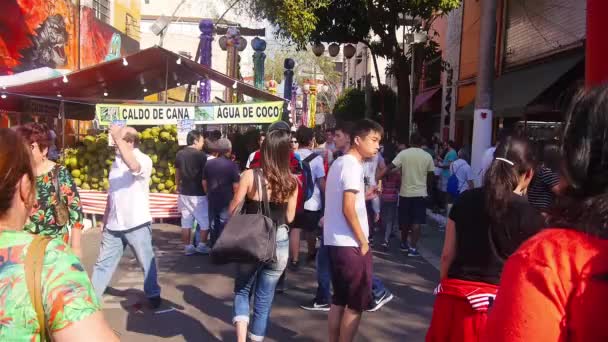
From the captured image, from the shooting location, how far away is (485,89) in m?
8.20

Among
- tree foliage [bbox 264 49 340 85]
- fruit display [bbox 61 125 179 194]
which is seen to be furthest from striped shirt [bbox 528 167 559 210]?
tree foliage [bbox 264 49 340 85]

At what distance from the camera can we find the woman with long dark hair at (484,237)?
2.88 m

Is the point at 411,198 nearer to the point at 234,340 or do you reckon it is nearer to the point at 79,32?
the point at 234,340

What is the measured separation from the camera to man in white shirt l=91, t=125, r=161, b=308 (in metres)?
5.54

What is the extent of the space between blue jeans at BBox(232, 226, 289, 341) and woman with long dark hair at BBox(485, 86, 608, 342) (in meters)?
3.19

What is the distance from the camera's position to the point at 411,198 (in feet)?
29.0

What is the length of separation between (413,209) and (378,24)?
7.81 m

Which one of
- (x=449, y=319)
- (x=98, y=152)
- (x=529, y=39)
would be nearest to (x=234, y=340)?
(x=449, y=319)

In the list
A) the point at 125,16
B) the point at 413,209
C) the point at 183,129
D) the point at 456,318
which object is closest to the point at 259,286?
the point at 456,318

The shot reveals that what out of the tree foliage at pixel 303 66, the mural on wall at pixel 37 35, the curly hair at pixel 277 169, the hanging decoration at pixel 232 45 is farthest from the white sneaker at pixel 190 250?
the tree foliage at pixel 303 66

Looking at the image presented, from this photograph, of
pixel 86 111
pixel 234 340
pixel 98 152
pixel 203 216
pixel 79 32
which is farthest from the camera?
pixel 79 32

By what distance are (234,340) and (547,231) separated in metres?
4.27

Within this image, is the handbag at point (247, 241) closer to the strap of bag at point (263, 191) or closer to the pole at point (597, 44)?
the strap of bag at point (263, 191)

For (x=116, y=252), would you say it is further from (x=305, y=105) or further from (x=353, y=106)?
(x=305, y=105)
